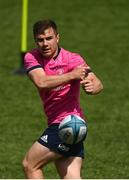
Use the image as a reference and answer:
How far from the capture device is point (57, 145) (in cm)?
916

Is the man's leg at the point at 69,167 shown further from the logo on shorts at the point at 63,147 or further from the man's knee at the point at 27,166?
the man's knee at the point at 27,166

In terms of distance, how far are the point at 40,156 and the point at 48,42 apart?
1.35 meters

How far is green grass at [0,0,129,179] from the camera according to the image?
12.8m

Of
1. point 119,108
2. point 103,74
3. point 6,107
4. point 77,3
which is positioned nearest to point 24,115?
point 6,107

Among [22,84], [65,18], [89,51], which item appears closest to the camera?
[22,84]

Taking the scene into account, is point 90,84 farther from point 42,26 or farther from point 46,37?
point 42,26

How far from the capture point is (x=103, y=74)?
1933 centimetres

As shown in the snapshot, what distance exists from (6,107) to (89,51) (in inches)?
234

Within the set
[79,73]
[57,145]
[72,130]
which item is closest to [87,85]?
[79,73]

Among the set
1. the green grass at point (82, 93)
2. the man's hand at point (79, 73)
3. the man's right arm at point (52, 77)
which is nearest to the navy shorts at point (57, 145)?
the man's right arm at point (52, 77)

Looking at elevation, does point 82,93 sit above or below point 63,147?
below

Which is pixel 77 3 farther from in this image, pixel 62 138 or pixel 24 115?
pixel 62 138

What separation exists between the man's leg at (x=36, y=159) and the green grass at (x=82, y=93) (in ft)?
7.76

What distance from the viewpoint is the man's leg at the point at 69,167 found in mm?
9112
